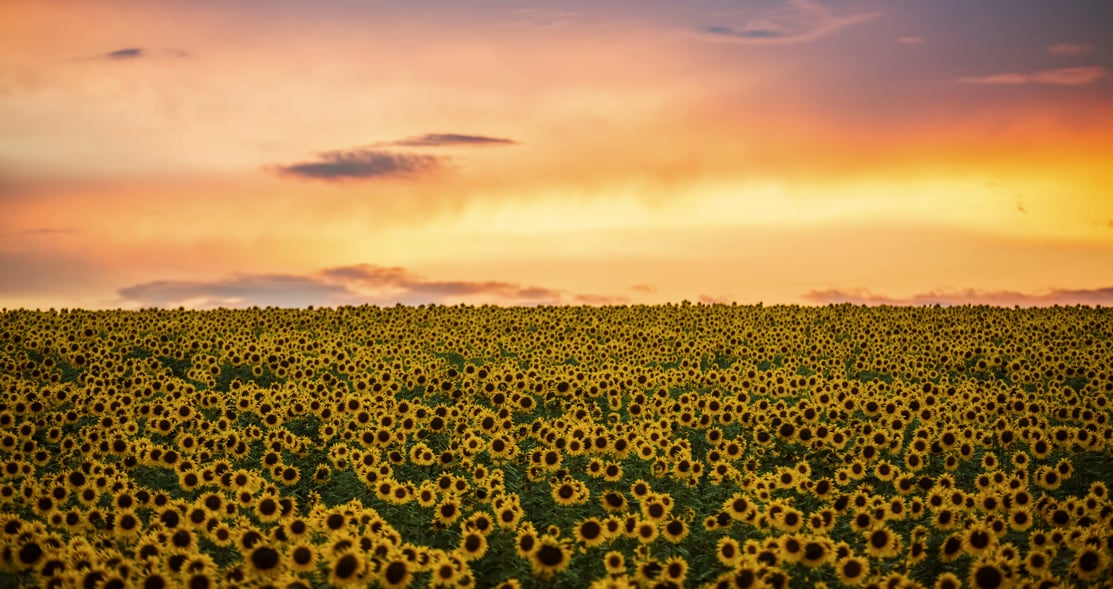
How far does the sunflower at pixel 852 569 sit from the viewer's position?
12.9 meters

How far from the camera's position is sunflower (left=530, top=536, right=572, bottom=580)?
41.8 feet

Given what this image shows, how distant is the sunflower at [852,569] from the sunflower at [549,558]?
3.74m

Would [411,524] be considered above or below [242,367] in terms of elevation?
below

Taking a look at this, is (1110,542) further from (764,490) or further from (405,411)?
(405,411)

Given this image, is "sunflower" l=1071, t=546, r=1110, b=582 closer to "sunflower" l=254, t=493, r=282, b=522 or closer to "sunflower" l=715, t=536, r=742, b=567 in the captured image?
"sunflower" l=715, t=536, r=742, b=567

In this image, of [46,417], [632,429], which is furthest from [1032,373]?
[46,417]

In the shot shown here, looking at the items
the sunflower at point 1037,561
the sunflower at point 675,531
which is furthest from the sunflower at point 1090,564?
the sunflower at point 675,531

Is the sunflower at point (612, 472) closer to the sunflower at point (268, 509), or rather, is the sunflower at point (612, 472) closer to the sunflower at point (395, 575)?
the sunflower at point (268, 509)

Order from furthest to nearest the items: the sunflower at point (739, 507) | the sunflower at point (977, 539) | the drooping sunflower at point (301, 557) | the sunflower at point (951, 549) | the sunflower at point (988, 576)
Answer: the sunflower at point (739, 507)
the sunflower at point (951, 549)
the sunflower at point (977, 539)
the sunflower at point (988, 576)
the drooping sunflower at point (301, 557)

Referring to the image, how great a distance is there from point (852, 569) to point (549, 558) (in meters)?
4.17

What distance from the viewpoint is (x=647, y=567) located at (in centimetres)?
1204

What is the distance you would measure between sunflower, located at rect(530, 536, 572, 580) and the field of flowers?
0.04m

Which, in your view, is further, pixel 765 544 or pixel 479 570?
pixel 479 570

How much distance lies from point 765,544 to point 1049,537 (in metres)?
4.32
